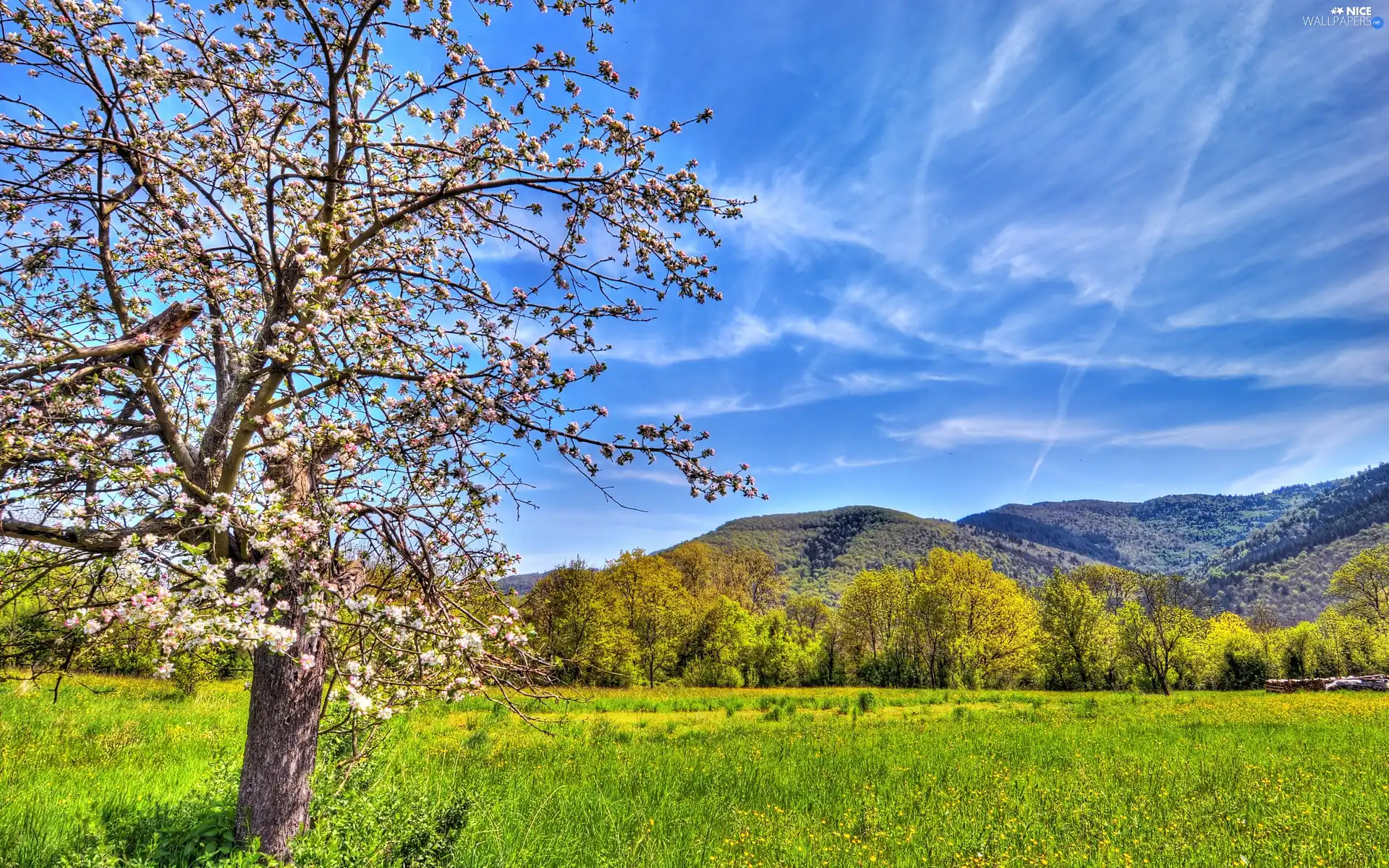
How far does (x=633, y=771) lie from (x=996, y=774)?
22.4 ft

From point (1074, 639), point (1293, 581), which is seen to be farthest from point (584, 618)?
point (1293, 581)

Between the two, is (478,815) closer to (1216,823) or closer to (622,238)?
(622,238)

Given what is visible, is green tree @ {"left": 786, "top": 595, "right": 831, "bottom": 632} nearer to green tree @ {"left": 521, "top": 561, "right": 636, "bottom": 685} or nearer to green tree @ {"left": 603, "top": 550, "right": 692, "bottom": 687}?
green tree @ {"left": 603, "top": 550, "right": 692, "bottom": 687}

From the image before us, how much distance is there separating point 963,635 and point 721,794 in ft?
130

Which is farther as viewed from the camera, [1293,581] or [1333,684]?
[1293,581]

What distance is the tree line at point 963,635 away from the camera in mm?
37906

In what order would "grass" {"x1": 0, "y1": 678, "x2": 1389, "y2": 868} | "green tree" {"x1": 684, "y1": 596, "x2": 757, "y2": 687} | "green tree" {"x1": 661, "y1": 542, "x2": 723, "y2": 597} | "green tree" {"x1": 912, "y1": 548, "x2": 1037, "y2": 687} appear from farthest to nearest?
"green tree" {"x1": 661, "y1": 542, "x2": 723, "y2": 597}, "green tree" {"x1": 912, "y1": 548, "x2": 1037, "y2": 687}, "green tree" {"x1": 684, "y1": 596, "x2": 757, "y2": 687}, "grass" {"x1": 0, "y1": 678, "x2": 1389, "y2": 868}

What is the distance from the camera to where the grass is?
5.90m

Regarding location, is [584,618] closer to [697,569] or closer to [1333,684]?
[697,569]

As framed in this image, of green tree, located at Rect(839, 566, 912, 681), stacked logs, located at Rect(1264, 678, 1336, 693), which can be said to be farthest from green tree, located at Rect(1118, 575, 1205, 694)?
green tree, located at Rect(839, 566, 912, 681)

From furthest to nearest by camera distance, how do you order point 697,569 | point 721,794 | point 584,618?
1. point 697,569
2. point 584,618
3. point 721,794

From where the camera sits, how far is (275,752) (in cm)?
483

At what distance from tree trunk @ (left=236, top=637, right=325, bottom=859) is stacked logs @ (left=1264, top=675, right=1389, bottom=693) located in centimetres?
5061

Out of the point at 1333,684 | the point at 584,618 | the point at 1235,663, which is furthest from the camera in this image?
the point at 1235,663
